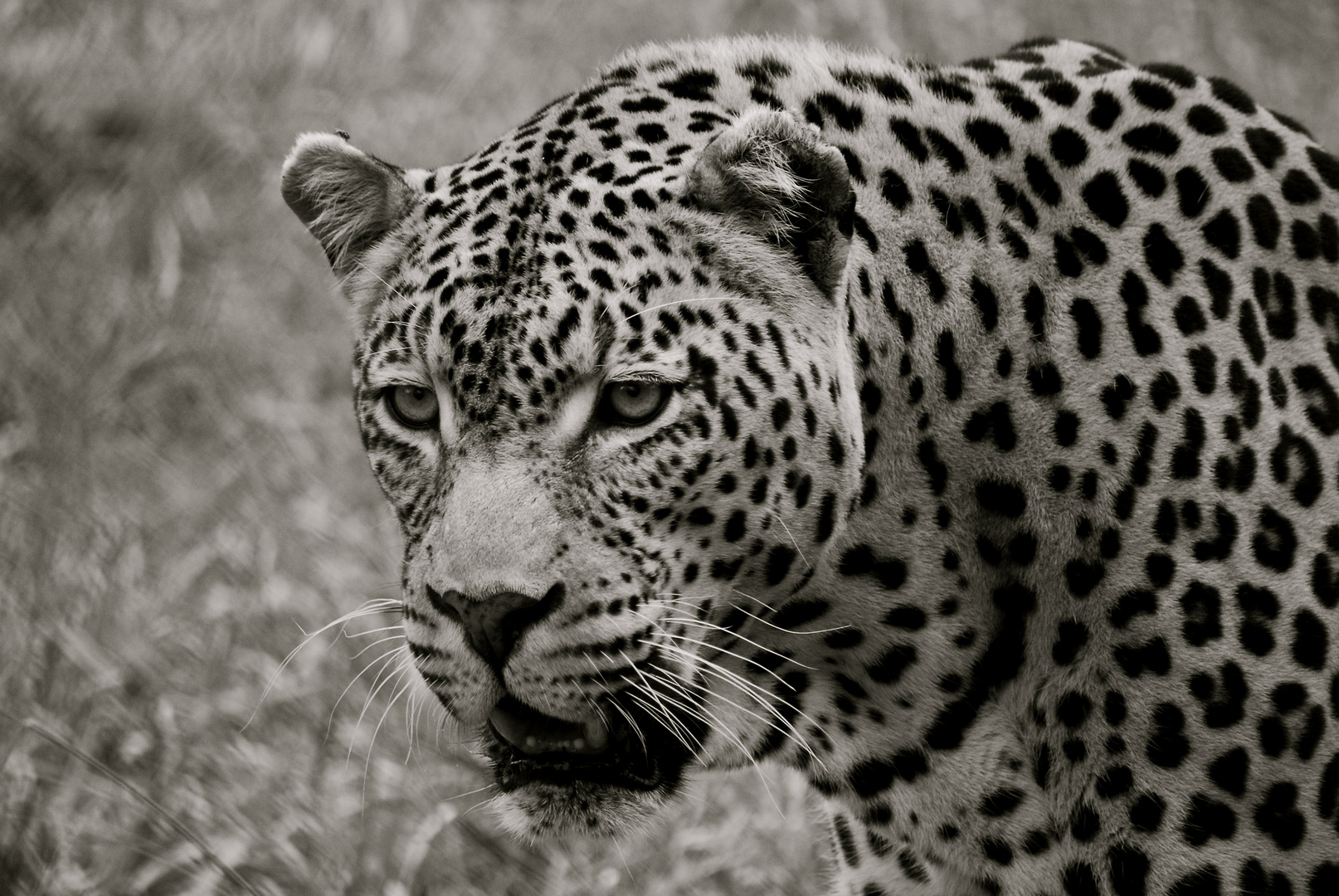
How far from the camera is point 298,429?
30.5 feet

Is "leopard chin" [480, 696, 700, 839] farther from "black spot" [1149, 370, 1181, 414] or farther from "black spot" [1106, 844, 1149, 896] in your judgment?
"black spot" [1149, 370, 1181, 414]

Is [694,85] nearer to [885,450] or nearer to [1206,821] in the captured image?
[885,450]

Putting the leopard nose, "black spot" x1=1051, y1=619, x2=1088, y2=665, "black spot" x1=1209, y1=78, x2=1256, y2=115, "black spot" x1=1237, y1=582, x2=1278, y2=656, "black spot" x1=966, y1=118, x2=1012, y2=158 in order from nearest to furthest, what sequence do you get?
the leopard nose
"black spot" x1=1237, y1=582, x2=1278, y2=656
"black spot" x1=1051, y1=619, x2=1088, y2=665
"black spot" x1=966, y1=118, x2=1012, y2=158
"black spot" x1=1209, y1=78, x2=1256, y2=115

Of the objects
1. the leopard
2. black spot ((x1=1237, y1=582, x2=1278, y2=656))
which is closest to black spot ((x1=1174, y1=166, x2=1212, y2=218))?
the leopard

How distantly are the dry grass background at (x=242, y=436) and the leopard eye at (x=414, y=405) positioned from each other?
67 centimetres

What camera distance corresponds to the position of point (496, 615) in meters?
3.59

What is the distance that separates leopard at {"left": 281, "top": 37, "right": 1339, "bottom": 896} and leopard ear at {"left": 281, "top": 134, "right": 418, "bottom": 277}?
0.04 feet

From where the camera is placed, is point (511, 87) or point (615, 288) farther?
point (511, 87)

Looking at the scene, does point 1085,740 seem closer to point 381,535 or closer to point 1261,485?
point 1261,485

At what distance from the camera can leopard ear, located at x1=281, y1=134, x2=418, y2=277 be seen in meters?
4.22

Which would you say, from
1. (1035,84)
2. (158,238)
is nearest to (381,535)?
(158,238)

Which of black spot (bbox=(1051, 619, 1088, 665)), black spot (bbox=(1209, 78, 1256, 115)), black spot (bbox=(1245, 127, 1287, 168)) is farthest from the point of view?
black spot (bbox=(1209, 78, 1256, 115))

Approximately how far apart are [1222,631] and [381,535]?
538cm

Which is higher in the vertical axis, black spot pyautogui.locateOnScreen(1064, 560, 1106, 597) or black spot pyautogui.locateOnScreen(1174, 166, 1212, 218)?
black spot pyautogui.locateOnScreen(1174, 166, 1212, 218)
